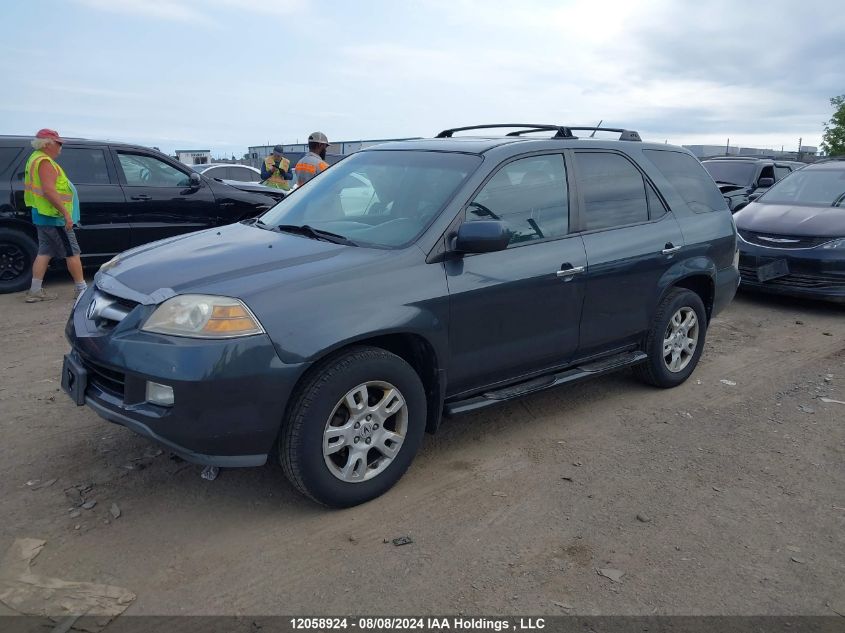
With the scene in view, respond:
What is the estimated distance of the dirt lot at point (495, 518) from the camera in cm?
271

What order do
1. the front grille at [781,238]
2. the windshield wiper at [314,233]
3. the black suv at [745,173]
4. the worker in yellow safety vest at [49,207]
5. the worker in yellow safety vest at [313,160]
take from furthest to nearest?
the black suv at [745,173]
the worker in yellow safety vest at [313,160]
the front grille at [781,238]
the worker in yellow safety vest at [49,207]
the windshield wiper at [314,233]

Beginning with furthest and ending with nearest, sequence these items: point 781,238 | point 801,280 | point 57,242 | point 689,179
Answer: point 781,238
point 801,280
point 57,242
point 689,179

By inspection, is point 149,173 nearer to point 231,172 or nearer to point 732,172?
point 732,172

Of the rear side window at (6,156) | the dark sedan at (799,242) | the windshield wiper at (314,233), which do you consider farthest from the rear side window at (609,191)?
the rear side window at (6,156)

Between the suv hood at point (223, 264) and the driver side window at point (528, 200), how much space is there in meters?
0.77

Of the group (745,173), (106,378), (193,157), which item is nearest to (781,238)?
(745,173)

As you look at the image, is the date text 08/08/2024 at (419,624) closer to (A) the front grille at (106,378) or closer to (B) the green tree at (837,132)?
(A) the front grille at (106,378)

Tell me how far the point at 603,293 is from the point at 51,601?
3.30 meters

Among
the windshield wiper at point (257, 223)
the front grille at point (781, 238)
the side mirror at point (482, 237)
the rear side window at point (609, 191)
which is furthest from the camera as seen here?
the front grille at point (781, 238)

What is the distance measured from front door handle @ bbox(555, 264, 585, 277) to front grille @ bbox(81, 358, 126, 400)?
7.85 ft

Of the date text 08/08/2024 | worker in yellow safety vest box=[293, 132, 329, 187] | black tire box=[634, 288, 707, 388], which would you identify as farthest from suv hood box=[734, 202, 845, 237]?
the date text 08/08/2024

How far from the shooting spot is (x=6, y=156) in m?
7.57

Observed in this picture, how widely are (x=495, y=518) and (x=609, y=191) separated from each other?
92.0 inches

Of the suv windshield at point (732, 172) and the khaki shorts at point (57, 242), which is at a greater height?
the suv windshield at point (732, 172)
